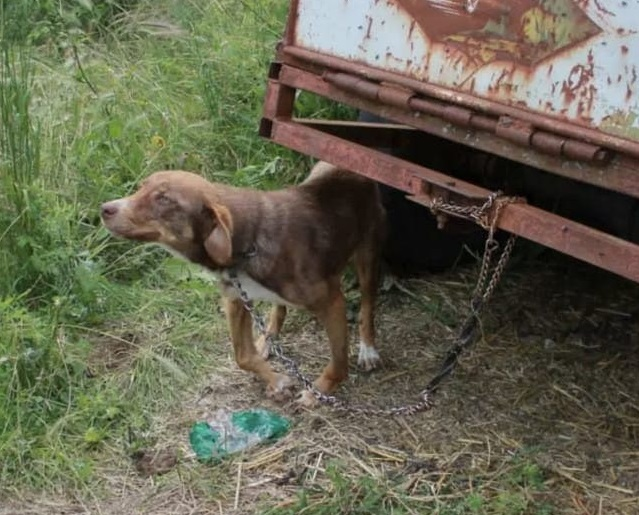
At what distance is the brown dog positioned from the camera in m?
4.34

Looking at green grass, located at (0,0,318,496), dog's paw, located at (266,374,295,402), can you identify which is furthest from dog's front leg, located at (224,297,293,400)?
green grass, located at (0,0,318,496)

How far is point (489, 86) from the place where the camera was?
3.71 m

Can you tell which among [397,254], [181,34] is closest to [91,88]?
[181,34]

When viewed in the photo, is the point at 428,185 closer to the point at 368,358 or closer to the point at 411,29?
the point at 411,29

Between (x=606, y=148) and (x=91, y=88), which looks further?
(x=91, y=88)

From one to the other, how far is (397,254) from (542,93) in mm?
2273

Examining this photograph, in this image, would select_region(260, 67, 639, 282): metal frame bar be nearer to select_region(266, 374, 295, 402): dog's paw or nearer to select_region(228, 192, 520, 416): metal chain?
select_region(228, 192, 520, 416): metal chain

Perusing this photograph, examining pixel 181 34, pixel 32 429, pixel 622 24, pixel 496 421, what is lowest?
pixel 32 429

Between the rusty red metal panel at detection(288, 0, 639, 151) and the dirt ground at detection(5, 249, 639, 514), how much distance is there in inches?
53.9

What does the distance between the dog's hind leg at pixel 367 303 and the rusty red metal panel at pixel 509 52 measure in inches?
44.0

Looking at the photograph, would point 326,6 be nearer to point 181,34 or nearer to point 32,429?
point 32,429

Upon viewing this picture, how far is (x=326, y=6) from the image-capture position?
420 centimetres

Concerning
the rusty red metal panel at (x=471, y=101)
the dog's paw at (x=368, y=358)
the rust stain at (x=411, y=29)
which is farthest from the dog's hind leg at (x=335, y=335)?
the rust stain at (x=411, y=29)

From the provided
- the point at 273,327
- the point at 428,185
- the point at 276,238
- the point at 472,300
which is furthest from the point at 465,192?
the point at 273,327
